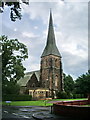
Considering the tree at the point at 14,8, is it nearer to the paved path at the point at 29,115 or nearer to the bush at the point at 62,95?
the paved path at the point at 29,115

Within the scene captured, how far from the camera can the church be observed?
5911cm

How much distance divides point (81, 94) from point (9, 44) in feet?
121

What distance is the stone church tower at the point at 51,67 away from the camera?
6234cm

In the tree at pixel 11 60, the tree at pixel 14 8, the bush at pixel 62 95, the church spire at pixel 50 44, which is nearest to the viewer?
the tree at pixel 14 8

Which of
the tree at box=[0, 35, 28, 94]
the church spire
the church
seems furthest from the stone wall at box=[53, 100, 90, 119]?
the church spire

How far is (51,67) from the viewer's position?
6362 centimetres

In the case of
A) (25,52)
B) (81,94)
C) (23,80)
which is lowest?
(81,94)

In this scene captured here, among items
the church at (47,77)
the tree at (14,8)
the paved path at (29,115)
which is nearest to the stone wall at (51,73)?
the church at (47,77)

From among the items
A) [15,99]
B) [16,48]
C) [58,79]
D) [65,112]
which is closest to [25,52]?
[16,48]

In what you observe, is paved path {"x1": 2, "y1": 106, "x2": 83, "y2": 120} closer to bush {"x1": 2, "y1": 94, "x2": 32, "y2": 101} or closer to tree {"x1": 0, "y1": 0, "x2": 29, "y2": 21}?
tree {"x1": 0, "y1": 0, "x2": 29, "y2": 21}

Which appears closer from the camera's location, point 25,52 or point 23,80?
point 25,52

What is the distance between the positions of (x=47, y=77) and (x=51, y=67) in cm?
374

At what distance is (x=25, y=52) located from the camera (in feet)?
119

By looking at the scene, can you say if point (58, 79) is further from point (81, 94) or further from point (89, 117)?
point (89, 117)
